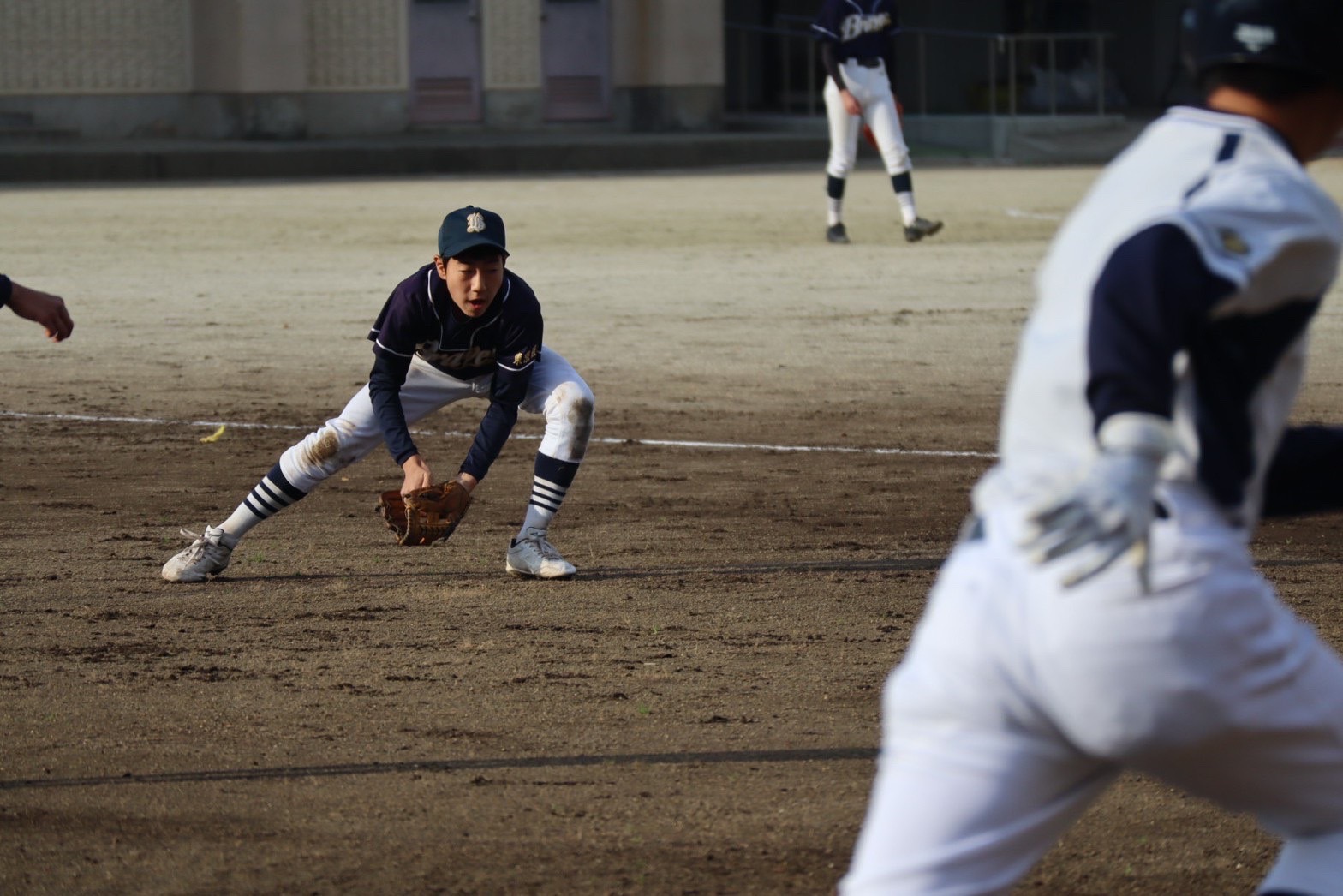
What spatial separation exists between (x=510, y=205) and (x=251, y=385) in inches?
398

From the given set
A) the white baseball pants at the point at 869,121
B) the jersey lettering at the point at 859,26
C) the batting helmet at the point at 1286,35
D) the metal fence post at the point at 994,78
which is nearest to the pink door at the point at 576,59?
the metal fence post at the point at 994,78

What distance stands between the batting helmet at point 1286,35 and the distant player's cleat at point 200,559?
5.08 m

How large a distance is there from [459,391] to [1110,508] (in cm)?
495

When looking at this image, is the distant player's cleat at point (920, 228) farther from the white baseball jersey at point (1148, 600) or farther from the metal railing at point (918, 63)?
the white baseball jersey at point (1148, 600)

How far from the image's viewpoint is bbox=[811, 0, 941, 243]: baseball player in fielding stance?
56.0 ft

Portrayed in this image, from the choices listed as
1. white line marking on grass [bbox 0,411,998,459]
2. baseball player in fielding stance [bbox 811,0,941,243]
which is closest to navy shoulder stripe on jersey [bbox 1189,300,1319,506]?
white line marking on grass [bbox 0,411,998,459]

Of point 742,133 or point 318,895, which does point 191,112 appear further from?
point 318,895

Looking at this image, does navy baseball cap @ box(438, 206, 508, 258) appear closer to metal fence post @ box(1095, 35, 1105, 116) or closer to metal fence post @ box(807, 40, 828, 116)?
metal fence post @ box(1095, 35, 1105, 116)

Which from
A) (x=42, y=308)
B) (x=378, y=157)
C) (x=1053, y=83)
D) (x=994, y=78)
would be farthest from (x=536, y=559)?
(x=1053, y=83)

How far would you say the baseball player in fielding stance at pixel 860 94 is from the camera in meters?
17.1

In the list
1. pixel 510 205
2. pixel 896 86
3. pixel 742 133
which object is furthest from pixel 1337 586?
pixel 896 86

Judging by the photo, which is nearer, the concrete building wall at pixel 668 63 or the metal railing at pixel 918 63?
the metal railing at pixel 918 63

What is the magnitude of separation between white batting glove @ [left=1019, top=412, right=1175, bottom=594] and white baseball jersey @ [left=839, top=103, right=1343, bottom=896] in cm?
3

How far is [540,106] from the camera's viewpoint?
104ft
